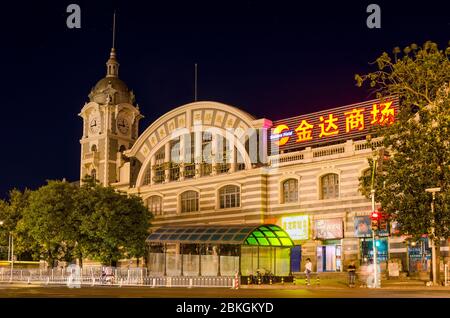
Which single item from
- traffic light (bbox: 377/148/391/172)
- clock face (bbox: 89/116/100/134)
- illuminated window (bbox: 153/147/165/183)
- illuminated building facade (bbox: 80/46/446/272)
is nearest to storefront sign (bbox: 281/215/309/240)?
illuminated building facade (bbox: 80/46/446/272)

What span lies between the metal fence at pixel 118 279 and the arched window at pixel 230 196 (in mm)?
13666

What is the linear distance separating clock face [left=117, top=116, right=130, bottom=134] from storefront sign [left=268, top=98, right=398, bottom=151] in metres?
22.3

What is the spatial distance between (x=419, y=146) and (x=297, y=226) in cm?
1660

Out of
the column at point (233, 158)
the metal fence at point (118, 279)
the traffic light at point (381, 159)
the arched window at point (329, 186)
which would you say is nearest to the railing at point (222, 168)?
the column at point (233, 158)

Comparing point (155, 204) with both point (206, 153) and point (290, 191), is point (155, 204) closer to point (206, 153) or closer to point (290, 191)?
point (206, 153)

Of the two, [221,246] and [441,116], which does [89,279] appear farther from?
[441,116]

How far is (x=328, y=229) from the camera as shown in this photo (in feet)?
158

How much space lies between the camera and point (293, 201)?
51.1 metres

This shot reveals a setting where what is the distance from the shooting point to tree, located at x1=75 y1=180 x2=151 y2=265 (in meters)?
51.5

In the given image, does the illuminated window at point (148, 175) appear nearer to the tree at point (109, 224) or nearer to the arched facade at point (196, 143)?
the arched facade at point (196, 143)

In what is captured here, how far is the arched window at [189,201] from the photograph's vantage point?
190ft

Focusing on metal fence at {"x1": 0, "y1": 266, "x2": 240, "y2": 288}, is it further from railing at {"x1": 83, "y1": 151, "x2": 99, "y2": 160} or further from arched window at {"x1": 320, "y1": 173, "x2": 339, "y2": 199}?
railing at {"x1": 83, "y1": 151, "x2": 99, "y2": 160}

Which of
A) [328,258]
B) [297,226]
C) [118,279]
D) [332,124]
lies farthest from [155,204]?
[118,279]

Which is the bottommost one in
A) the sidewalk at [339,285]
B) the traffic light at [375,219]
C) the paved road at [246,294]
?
the sidewalk at [339,285]
